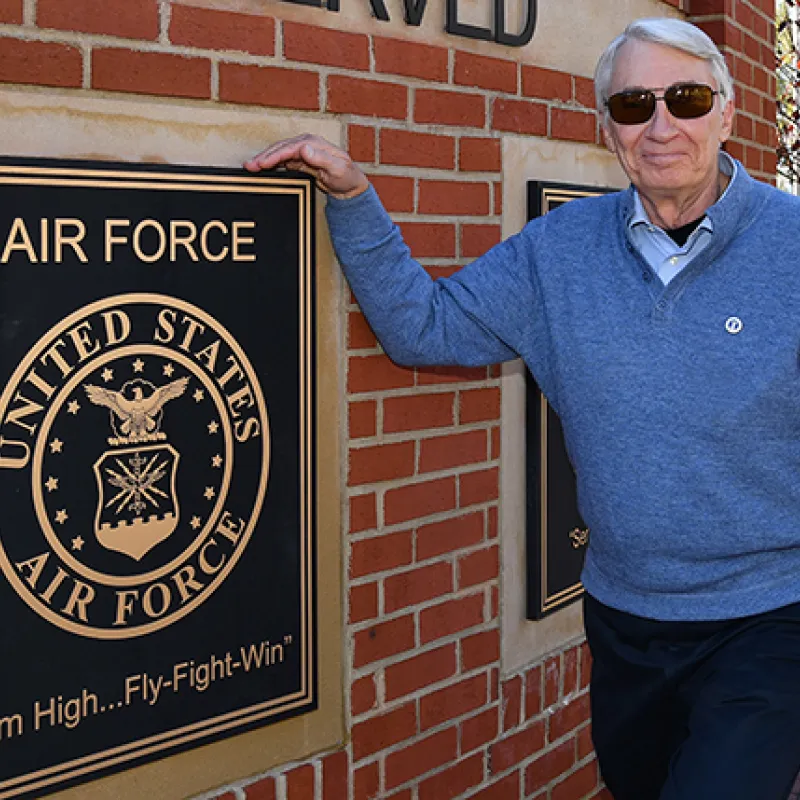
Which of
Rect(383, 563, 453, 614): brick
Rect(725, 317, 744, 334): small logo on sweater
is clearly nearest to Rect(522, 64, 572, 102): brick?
Rect(725, 317, 744, 334): small logo on sweater

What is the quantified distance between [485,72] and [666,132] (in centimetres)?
85

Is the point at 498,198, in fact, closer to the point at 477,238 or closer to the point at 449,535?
the point at 477,238

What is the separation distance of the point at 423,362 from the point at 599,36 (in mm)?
1508

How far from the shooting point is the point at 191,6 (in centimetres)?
262

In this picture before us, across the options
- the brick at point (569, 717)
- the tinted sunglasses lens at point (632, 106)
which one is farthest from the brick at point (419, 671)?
the tinted sunglasses lens at point (632, 106)

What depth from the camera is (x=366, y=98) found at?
9.96 ft

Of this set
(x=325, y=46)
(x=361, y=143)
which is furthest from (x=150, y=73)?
(x=361, y=143)

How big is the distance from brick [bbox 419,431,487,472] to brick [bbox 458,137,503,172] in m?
0.72

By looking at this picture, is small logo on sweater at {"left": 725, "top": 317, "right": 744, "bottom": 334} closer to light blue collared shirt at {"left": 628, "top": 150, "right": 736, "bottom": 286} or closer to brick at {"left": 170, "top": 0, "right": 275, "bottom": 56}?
light blue collared shirt at {"left": 628, "top": 150, "right": 736, "bottom": 286}

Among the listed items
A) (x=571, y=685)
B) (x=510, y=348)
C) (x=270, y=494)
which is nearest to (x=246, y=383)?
(x=270, y=494)

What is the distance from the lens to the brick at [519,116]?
346 cm

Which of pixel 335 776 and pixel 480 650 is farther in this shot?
pixel 480 650

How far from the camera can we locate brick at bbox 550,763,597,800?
390cm

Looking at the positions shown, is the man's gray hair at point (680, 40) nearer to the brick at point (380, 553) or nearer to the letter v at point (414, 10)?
the letter v at point (414, 10)
